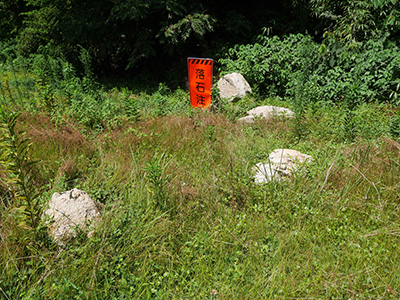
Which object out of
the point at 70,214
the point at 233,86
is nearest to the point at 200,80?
the point at 233,86

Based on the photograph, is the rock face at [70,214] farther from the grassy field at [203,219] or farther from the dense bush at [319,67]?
the dense bush at [319,67]

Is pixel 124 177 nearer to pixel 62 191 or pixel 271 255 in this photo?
pixel 62 191

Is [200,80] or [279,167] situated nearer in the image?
[279,167]

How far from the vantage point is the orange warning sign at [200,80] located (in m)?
5.39

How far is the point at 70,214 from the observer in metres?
2.39

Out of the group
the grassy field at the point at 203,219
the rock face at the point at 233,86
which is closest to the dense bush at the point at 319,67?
the rock face at the point at 233,86

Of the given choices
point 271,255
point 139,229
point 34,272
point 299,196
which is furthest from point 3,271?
point 299,196

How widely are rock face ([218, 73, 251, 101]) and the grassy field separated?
248 cm

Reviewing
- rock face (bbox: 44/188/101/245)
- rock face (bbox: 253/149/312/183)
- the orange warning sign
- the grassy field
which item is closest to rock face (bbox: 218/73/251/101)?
the orange warning sign

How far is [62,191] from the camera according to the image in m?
2.75

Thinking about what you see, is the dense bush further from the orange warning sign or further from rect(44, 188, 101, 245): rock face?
rect(44, 188, 101, 245): rock face

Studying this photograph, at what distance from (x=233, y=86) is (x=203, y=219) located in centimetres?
433

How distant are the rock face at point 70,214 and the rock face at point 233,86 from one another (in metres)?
4.35

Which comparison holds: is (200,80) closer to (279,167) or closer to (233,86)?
(233,86)
